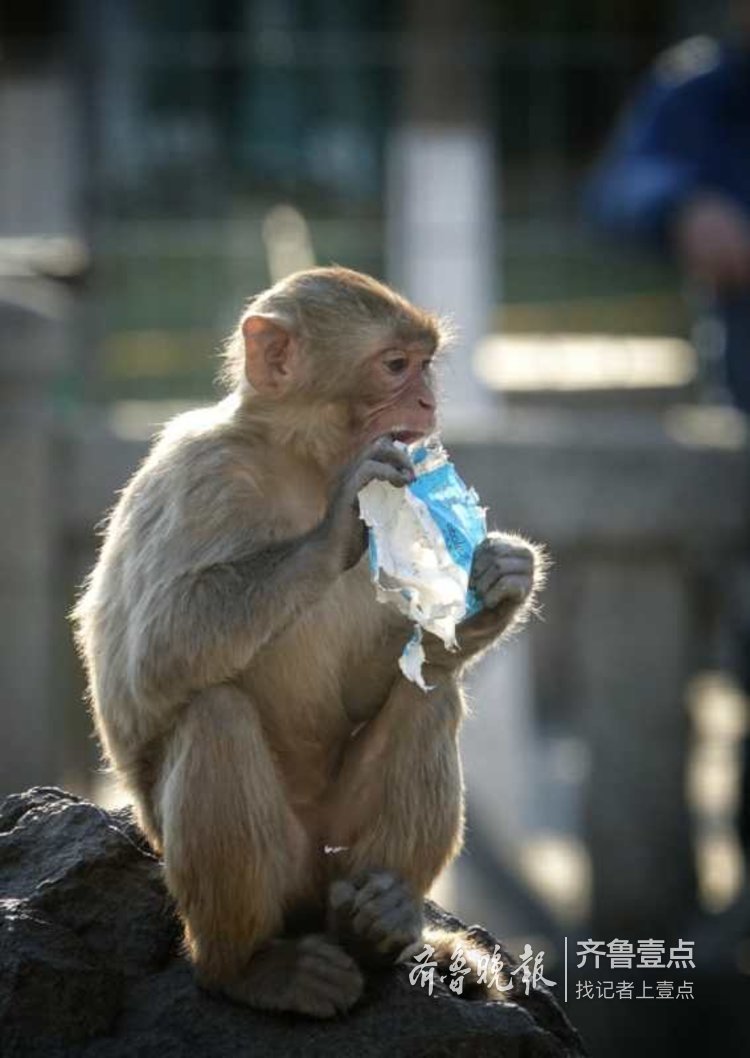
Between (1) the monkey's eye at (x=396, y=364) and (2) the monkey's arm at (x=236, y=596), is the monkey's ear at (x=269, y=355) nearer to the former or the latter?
(1) the monkey's eye at (x=396, y=364)

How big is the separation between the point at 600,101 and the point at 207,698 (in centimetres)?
1128

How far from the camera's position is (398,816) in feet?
15.1

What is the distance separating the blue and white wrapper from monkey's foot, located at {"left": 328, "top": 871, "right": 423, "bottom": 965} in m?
0.38

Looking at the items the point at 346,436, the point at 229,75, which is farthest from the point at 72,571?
the point at 229,75

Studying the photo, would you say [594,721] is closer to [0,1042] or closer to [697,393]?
[697,393]

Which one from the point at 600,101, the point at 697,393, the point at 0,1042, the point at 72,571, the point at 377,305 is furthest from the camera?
the point at 600,101

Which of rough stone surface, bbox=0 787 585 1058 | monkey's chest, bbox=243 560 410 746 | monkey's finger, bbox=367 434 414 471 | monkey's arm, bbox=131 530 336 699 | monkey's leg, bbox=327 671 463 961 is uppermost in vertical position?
monkey's finger, bbox=367 434 414 471

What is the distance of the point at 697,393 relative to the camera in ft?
39.7

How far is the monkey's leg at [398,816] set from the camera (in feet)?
14.8

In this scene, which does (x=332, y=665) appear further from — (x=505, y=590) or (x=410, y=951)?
(x=410, y=951)

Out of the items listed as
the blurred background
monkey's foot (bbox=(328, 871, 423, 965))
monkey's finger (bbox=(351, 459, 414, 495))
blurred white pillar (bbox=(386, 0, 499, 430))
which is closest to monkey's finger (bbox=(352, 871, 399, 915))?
monkey's foot (bbox=(328, 871, 423, 965))

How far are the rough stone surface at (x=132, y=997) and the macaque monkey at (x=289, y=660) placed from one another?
0.23ft

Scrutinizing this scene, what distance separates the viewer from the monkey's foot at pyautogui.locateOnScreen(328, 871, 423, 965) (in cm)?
447

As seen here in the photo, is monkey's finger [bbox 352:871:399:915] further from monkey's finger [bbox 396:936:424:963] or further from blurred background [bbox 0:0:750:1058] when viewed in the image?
blurred background [bbox 0:0:750:1058]
